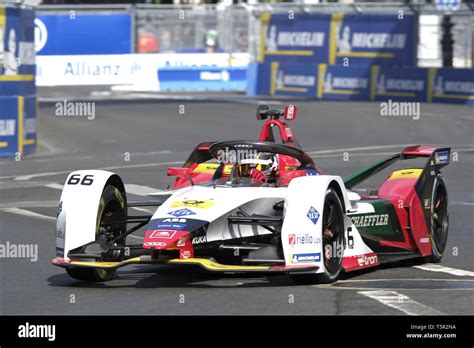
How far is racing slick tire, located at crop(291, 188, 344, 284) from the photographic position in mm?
10258

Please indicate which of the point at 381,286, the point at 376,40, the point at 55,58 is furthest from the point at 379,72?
the point at 381,286

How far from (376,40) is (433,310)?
3251 cm

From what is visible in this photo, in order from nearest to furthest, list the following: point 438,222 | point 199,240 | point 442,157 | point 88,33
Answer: point 199,240 < point 438,222 < point 442,157 < point 88,33

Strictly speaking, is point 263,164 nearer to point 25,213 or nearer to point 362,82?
point 25,213

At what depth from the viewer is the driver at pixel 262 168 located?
11.4 meters

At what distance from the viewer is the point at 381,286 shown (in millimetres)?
10336

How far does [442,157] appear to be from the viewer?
12.3 m

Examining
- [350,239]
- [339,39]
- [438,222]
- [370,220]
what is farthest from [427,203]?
[339,39]

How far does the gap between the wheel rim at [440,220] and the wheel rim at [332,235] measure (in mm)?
1670

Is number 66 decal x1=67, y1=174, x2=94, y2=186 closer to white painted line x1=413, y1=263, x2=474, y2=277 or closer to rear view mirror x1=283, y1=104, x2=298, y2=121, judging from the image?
rear view mirror x1=283, y1=104, x2=298, y2=121

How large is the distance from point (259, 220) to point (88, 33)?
39.7 m
